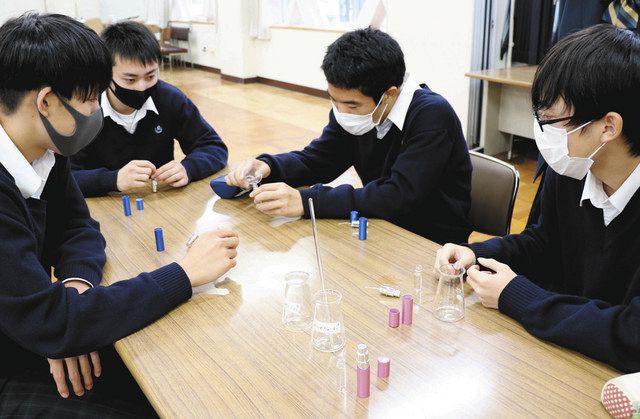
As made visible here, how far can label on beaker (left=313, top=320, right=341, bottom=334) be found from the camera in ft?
3.45

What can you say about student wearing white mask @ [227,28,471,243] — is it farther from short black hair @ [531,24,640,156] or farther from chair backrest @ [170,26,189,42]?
chair backrest @ [170,26,189,42]

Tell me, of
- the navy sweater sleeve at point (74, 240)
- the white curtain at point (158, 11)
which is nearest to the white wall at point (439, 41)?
the navy sweater sleeve at point (74, 240)

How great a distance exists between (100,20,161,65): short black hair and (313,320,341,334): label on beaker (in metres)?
1.53

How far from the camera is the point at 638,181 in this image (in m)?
1.18

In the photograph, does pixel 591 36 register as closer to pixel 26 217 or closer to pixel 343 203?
pixel 343 203

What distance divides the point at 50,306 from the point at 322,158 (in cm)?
128

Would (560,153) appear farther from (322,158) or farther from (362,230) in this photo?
(322,158)

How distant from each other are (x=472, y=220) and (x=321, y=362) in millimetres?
1206

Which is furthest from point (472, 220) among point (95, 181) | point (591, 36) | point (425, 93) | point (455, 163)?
point (95, 181)

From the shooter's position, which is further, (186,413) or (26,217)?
(26,217)

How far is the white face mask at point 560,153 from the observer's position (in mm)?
1244

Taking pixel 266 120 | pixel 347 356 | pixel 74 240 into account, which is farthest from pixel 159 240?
pixel 266 120

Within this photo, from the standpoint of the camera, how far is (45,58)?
1167mm

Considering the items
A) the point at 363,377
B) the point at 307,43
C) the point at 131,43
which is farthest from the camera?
the point at 307,43
